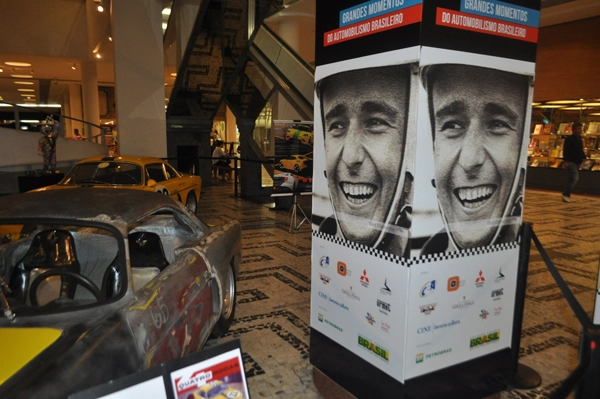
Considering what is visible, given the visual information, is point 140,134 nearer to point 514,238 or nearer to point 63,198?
point 63,198

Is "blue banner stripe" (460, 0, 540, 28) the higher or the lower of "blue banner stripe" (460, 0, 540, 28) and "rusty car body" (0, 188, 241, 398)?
the higher

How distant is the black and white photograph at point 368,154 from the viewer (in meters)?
2.28

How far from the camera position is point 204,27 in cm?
1133

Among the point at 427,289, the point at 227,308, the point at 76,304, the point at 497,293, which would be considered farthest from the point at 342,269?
the point at 76,304

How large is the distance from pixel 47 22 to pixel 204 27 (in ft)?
32.1

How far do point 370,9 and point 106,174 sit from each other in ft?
19.1

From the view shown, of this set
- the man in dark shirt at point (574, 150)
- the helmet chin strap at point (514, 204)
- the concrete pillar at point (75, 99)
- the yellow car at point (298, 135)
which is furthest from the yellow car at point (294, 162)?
the concrete pillar at point (75, 99)

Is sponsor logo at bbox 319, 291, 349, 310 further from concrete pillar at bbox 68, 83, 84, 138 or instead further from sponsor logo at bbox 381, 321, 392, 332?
concrete pillar at bbox 68, 83, 84, 138

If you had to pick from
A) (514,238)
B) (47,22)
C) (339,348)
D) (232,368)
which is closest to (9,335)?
(232,368)

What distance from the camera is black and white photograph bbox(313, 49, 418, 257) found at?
2281 mm

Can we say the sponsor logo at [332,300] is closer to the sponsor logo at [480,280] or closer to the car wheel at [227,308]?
the sponsor logo at [480,280]

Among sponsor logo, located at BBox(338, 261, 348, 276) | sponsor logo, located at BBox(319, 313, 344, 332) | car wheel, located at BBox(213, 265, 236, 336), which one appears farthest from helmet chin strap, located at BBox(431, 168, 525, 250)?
car wheel, located at BBox(213, 265, 236, 336)

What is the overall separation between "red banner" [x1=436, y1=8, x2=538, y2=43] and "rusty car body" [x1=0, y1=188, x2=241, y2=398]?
2116 millimetres

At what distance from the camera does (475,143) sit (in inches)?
95.9
